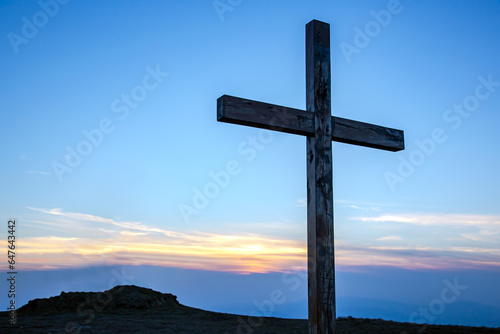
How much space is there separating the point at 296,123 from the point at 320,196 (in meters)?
0.83

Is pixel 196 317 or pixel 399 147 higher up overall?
pixel 399 147

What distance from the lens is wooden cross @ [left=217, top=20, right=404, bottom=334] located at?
4.56 metres

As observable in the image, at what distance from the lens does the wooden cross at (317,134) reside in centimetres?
456

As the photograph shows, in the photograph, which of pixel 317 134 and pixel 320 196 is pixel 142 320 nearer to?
pixel 320 196

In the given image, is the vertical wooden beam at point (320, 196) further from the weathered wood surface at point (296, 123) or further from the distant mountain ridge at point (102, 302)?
the distant mountain ridge at point (102, 302)

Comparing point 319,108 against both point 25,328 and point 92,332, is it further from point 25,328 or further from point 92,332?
point 25,328

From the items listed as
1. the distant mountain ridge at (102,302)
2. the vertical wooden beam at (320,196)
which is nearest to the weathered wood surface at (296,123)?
the vertical wooden beam at (320,196)

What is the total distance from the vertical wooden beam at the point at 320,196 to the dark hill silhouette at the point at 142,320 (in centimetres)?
410

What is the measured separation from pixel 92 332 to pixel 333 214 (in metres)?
5.68

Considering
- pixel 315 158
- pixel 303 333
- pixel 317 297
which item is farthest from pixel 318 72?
pixel 303 333

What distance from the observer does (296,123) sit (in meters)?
4.83

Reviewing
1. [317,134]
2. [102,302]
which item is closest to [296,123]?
[317,134]

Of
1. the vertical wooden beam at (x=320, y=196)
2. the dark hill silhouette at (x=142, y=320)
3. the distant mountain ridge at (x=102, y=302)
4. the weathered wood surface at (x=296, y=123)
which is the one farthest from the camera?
the distant mountain ridge at (x=102, y=302)

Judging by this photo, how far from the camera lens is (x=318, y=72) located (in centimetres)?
518
